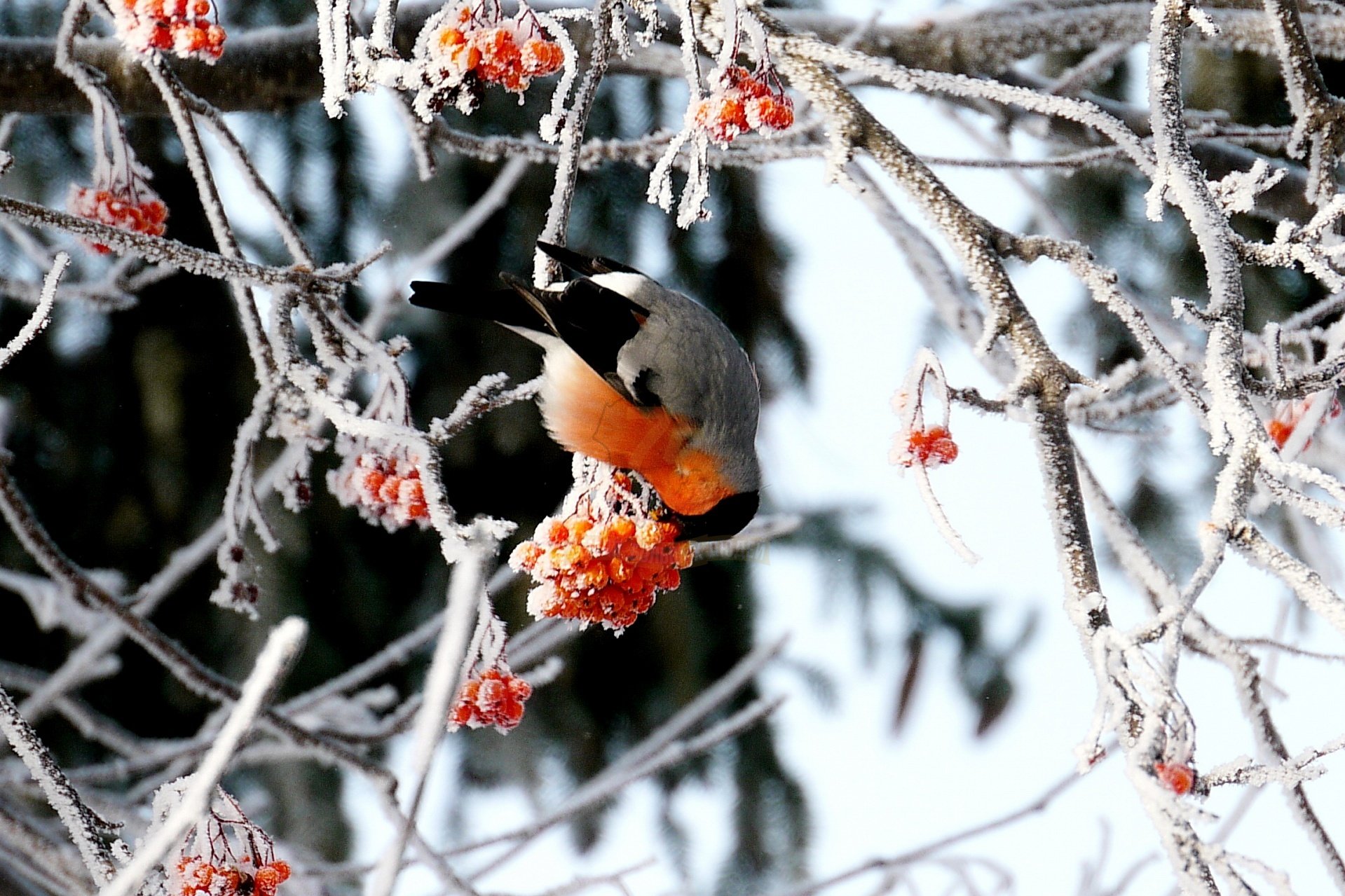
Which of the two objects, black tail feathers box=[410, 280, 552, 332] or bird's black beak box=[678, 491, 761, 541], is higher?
black tail feathers box=[410, 280, 552, 332]

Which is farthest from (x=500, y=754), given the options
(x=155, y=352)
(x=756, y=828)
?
(x=155, y=352)

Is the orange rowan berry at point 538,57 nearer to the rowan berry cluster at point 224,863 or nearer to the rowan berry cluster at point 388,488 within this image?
the rowan berry cluster at point 388,488

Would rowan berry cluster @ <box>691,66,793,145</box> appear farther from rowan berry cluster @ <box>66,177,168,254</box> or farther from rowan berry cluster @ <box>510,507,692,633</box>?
rowan berry cluster @ <box>66,177,168,254</box>

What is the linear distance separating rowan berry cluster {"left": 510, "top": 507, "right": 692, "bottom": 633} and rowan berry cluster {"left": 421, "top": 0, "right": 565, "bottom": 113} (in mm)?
501

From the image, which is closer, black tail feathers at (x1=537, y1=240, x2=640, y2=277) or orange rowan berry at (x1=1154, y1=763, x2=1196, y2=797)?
orange rowan berry at (x1=1154, y1=763, x2=1196, y2=797)

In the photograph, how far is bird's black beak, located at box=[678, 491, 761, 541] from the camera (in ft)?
6.93

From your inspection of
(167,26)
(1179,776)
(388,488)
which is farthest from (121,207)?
(1179,776)

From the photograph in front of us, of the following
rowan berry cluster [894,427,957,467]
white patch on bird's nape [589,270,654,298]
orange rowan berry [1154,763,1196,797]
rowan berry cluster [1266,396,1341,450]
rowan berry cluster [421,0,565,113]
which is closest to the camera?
orange rowan berry [1154,763,1196,797]

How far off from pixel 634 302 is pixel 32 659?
277cm

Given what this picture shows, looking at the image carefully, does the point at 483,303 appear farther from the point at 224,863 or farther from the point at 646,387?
the point at 224,863

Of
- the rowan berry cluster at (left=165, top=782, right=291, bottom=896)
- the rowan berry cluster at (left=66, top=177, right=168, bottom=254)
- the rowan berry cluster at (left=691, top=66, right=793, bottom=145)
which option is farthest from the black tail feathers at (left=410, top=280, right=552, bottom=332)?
the rowan berry cluster at (left=165, top=782, right=291, bottom=896)

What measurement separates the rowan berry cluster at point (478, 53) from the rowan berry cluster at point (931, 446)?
605 mm

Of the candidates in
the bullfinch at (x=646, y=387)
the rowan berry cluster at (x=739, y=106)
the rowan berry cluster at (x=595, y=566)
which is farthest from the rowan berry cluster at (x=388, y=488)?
the rowan berry cluster at (x=739, y=106)

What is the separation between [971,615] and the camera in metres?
4.86
